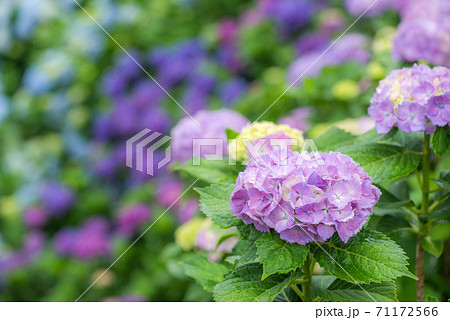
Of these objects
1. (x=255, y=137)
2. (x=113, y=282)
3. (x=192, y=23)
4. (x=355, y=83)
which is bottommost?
(x=113, y=282)

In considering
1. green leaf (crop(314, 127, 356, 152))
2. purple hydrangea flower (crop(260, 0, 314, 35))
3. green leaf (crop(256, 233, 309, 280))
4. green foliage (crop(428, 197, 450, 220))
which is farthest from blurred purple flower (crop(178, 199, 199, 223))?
purple hydrangea flower (crop(260, 0, 314, 35))

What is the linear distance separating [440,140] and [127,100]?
229cm

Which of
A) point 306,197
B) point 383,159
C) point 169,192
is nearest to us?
point 306,197

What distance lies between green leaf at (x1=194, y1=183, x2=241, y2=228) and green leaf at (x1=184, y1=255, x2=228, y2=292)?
0.74ft

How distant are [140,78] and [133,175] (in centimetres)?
57

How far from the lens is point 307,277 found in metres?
0.82

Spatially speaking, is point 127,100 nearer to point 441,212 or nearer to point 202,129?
point 202,129

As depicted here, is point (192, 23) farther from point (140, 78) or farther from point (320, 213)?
point (320, 213)

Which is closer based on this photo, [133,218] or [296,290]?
[296,290]

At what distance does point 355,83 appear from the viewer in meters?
1.84

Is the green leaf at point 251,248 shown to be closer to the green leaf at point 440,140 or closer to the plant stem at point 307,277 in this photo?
the plant stem at point 307,277

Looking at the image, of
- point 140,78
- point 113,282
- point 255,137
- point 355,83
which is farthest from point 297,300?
point 140,78

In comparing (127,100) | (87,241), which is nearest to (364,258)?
(87,241)

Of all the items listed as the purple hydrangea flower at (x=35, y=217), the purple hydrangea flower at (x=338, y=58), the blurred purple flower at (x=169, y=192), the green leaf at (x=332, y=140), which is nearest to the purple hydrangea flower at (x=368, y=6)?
the purple hydrangea flower at (x=338, y=58)
